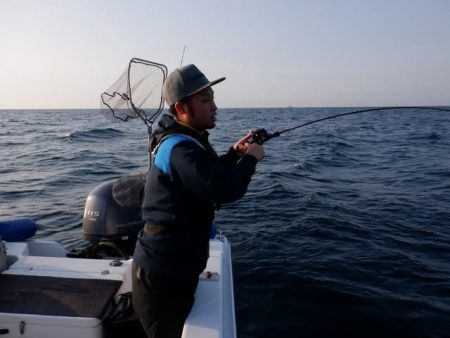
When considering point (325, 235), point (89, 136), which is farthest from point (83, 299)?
point (89, 136)

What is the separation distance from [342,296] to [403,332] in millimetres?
927

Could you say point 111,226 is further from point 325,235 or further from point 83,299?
point 325,235

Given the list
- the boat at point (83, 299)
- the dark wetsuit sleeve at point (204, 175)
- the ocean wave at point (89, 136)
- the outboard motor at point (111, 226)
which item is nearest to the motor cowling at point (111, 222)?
the outboard motor at point (111, 226)

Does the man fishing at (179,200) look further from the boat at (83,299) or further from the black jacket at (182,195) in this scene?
the boat at (83,299)

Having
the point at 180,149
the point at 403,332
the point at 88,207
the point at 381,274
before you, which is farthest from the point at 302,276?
the point at 180,149

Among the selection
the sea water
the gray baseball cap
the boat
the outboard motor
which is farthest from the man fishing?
the sea water

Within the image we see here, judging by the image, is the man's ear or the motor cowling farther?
the motor cowling

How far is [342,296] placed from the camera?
5.36m

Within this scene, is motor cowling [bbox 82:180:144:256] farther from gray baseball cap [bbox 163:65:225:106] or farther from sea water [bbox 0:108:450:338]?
gray baseball cap [bbox 163:65:225:106]

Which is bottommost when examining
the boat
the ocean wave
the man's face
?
the ocean wave

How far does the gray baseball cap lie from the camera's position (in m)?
2.25

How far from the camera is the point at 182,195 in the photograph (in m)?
2.23

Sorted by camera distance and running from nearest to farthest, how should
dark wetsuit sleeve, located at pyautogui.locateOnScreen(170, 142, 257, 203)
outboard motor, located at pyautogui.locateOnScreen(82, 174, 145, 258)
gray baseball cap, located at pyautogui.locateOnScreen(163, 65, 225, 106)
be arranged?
1. dark wetsuit sleeve, located at pyautogui.locateOnScreen(170, 142, 257, 203)
2. gray baseball cap, located at pyautogui.locateOnScreen(163, 65, 225, 106)
3. outboard motor, located at pyautogui.locateOnScreen(82, 174, 145, 258)

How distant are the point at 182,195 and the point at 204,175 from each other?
0.28 metres
